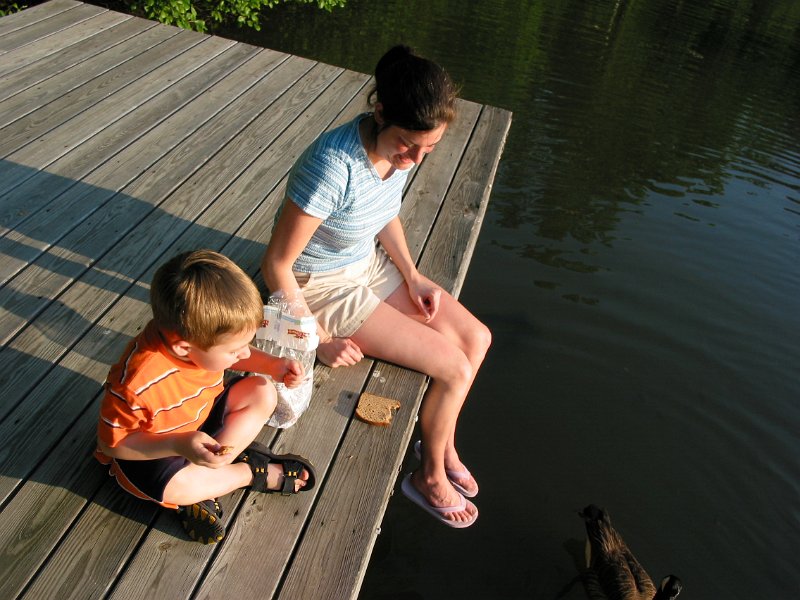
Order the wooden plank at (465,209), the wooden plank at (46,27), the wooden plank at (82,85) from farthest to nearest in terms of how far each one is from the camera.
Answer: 1. the wooden plank at (46,27)
2. the wooden plank at (82,85)
3. the wooden plank at (465,209)

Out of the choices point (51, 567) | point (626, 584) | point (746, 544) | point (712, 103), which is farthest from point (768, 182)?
point (51, 567)

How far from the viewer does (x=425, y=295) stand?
3006 millimetres

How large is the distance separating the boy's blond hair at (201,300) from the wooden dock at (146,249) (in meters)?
0.67

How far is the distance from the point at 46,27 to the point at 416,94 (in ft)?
13.5

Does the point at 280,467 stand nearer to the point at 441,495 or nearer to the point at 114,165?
the point at 441,495

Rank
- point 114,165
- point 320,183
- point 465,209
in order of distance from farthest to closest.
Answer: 1. point 465,209
2. point 114,165
3. point 320,183

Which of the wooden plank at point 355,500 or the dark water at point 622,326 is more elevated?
the wooden plank at point 355,500

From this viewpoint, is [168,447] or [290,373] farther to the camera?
[290,373]

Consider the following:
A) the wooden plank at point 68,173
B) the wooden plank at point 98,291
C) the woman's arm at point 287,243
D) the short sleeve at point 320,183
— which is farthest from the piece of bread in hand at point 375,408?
the wooden plank at point 68,173

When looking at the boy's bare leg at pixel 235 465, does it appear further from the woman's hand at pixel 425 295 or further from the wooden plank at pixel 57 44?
the wooden plank at pixel 57 44

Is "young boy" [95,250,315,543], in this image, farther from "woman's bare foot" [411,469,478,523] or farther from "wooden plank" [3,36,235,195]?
"wooden plank" [3,36,235,195]

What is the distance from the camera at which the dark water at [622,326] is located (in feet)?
12.4

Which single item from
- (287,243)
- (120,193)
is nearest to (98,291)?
(120,193)

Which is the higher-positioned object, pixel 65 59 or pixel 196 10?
pixel 65 59
